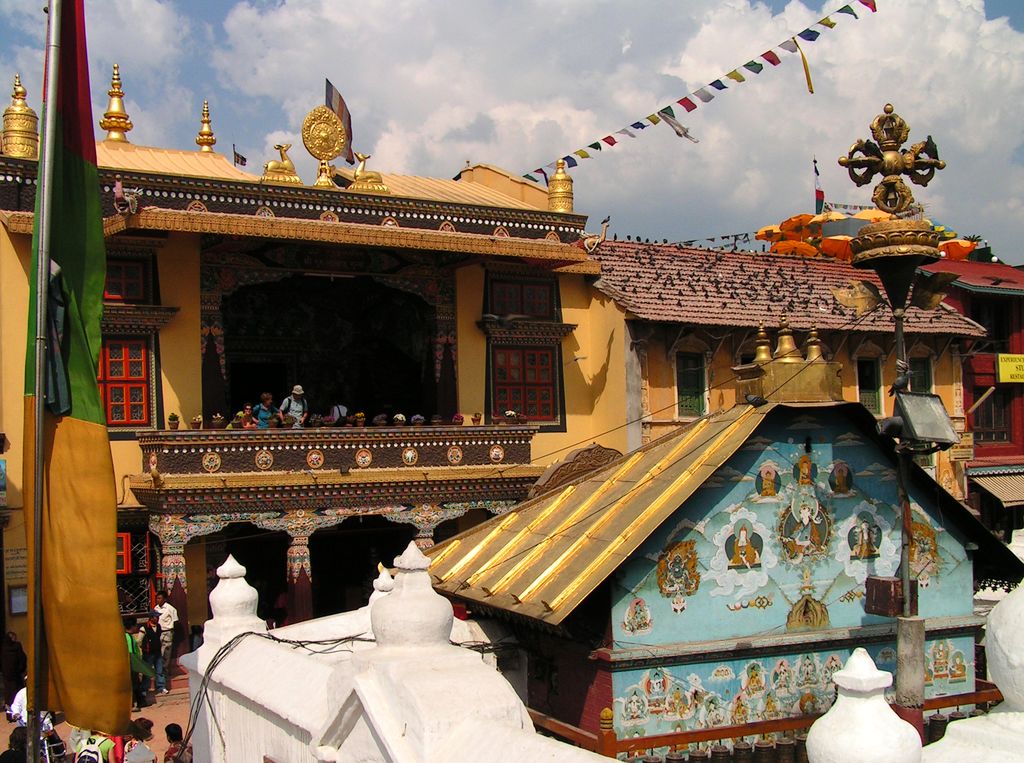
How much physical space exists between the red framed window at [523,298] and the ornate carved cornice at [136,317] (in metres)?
6.83

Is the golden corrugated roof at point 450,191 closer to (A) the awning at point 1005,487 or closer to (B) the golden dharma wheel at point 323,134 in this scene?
(B) the golden dharma wheel at point 323,134

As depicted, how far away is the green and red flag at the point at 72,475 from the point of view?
22.9 feet

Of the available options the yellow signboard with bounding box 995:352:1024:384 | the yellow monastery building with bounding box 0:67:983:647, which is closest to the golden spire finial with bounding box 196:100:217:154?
the yellow monastery building with bounding box 0:67:983:647

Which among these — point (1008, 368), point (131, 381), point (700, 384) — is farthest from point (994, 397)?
point (131, 381)

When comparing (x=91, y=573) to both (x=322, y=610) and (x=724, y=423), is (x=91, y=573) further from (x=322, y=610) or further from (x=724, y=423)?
(x=322, y=610)

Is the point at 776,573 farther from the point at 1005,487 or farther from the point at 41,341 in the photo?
the point at 1005,487

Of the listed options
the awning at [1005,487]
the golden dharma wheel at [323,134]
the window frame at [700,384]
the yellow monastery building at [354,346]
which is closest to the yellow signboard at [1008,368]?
the awning at [1005,487]

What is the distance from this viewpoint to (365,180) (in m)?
23.6

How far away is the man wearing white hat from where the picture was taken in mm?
21594

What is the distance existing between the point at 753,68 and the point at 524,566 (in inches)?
500

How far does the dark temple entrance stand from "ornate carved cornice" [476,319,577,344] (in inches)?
50.6

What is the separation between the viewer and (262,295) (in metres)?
24.6

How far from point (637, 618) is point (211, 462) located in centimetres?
1153

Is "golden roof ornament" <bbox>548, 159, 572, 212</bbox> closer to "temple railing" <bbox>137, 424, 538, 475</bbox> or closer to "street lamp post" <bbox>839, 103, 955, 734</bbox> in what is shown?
"temple railing" <bbox>137, 424, 538, 475</bbox>
